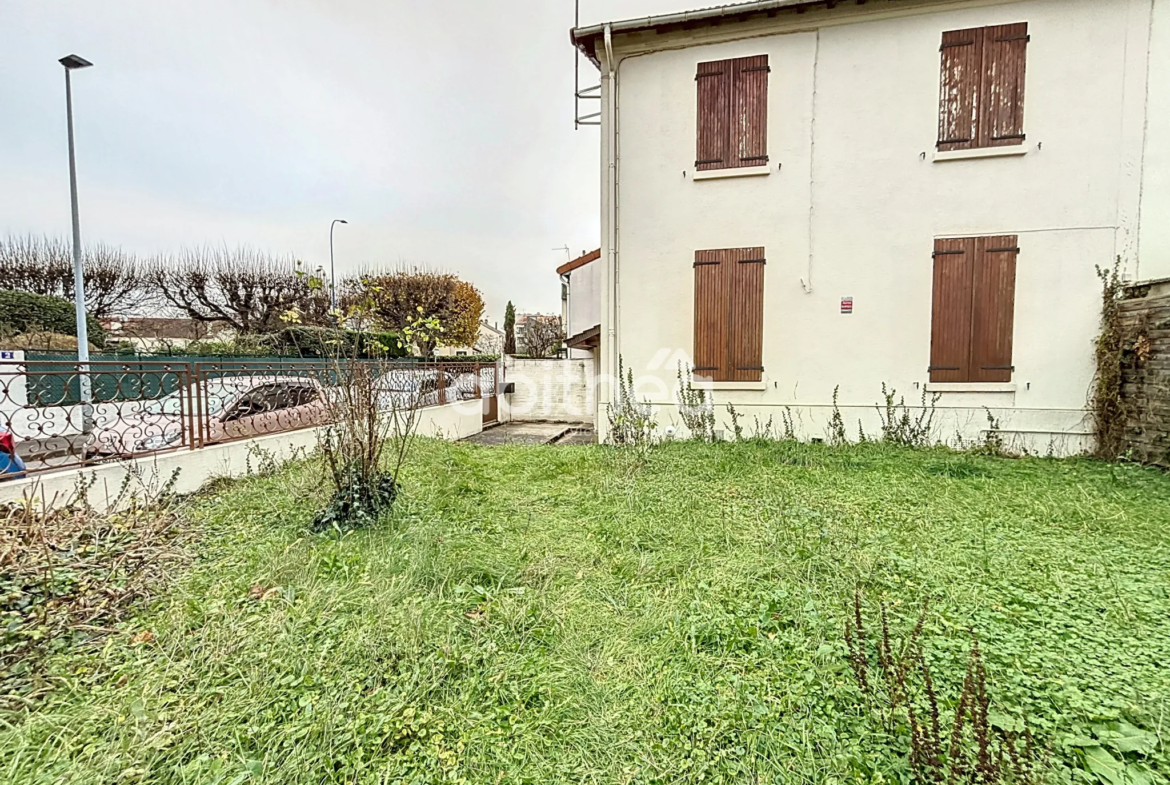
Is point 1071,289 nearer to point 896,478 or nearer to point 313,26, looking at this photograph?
point 896,478

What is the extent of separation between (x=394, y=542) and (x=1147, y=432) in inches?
321

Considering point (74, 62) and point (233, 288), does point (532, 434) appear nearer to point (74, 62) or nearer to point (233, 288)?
point (74, 62)

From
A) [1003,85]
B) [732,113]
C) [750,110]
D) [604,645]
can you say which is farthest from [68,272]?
[1003,85]

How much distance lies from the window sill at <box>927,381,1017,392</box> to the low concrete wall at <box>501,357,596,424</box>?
8.48m

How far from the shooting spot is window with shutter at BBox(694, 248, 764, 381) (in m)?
6.96

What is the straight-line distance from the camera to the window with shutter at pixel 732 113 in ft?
22.3

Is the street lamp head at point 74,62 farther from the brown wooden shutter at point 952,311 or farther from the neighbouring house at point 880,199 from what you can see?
the brown wooden shutter at point 952,311

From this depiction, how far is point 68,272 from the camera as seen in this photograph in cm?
1459

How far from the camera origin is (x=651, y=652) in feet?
7.16

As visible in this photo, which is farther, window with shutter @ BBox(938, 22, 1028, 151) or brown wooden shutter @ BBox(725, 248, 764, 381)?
brown wooden shutter @ BBox(725, 248, 764, 381)

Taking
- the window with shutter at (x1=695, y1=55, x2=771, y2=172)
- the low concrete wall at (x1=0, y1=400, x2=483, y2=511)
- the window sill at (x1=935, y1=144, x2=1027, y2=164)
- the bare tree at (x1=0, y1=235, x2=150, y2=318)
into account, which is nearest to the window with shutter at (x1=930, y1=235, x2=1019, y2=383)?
the window sill at (x1=935, y1=144, x2=1027, y2=164)

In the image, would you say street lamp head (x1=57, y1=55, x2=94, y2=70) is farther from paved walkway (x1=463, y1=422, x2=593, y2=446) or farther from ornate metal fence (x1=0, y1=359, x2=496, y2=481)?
paved walkway (x1=463, y1=422, x2=593, y2=446)

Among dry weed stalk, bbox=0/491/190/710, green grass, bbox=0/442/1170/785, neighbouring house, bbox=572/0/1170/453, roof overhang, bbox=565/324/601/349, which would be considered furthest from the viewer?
roof overhang, bbox=565/324/601/349

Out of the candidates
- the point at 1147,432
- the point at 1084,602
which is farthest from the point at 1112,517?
the point at 1147,432
